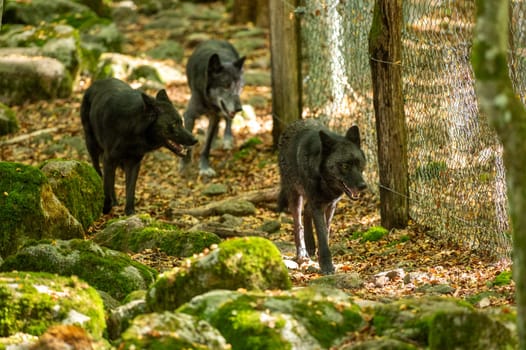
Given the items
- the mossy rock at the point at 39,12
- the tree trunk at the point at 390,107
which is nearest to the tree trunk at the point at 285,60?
the tree trunk at the point at 390,107

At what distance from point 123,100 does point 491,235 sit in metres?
5.29

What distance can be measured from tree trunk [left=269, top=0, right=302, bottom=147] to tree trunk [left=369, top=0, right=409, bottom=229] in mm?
4097

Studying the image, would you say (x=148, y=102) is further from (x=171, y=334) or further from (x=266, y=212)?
(x=171, y=334)

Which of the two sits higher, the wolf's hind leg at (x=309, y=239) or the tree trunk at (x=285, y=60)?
the tree trunk at (x=285, y=60)

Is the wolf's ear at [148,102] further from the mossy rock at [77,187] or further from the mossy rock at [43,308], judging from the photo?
the mossy rock at [43,308]

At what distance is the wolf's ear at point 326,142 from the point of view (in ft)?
27.1

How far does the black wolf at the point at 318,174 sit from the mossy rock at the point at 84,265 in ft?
6.87

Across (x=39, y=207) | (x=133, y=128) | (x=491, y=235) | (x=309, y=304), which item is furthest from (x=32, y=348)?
(x=133, y=128)

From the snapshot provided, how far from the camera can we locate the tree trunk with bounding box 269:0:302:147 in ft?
44.5

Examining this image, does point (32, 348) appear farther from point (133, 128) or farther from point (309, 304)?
point (133, 128)

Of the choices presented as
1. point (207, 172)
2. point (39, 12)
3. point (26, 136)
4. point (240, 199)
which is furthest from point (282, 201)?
point (39, 12)

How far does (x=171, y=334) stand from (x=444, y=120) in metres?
4.81

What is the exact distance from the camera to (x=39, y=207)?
28.4 feet

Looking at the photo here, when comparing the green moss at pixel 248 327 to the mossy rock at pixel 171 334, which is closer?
the mossy rock at pixel 171 334
